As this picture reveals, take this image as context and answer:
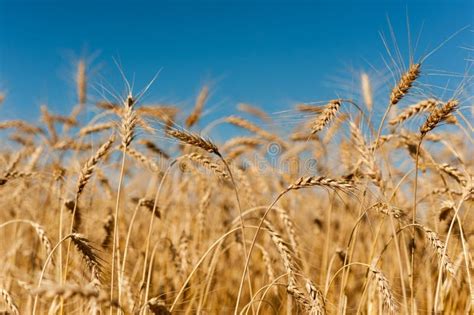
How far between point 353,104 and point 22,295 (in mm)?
2887

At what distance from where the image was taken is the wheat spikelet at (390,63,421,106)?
260cm

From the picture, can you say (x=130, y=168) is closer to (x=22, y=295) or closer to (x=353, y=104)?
(x=22, y=295)

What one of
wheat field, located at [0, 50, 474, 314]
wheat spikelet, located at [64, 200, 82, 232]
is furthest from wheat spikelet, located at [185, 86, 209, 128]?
wheat spikelet, located at [64, 200, 82, 232]

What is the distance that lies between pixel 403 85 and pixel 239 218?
1273mm

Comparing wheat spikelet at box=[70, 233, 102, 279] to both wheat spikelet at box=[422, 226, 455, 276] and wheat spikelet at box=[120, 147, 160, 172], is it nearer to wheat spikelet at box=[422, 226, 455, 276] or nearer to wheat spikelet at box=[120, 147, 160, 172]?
wheat spikelet at box=[120, 147, 160, 172]

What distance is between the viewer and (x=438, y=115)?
239cm

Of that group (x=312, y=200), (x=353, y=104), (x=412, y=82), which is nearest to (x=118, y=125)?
(x=353, y=104)

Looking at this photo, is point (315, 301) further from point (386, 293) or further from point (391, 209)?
point (391, 209)

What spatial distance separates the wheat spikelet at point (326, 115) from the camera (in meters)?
2.58

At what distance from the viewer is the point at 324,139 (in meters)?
4.64

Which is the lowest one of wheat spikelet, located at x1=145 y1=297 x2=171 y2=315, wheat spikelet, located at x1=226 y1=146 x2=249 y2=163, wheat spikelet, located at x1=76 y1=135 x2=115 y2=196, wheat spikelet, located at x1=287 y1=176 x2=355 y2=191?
wheat spikelet, located at x1=145 y1=297 x2=171 y2=315

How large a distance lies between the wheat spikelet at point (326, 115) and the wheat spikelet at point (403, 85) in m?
0.28

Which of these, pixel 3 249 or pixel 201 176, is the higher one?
pixel 201 176

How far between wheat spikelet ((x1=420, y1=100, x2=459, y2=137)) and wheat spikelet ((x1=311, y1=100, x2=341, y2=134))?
1.46ft
